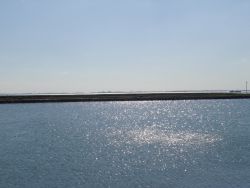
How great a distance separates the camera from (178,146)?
46.1 metres

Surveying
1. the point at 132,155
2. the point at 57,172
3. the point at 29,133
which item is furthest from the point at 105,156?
the point at 29,133

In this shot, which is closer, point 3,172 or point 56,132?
point 3,172

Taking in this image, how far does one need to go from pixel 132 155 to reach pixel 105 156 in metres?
2.59

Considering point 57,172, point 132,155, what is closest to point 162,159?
point 132,155

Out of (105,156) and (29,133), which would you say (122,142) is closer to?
(105,156)

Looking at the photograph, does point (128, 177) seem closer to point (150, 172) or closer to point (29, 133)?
point (150, 172)

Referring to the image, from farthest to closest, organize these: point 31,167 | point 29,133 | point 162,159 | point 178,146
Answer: point 29,133, point 178,146, point 162,159, point 31,167

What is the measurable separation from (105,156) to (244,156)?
505 inches

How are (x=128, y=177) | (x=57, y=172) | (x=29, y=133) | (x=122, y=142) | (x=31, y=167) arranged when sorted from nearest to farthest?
(x=128, y=177) → (x=57, y=172) → (x=31, y=167) → (x=122, y=142) → (x=29, y=133)

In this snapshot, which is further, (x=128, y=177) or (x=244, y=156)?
(x=244, y=156)

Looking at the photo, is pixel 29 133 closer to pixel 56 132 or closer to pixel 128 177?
pixel 56 132

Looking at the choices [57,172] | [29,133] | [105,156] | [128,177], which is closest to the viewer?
[128,177]

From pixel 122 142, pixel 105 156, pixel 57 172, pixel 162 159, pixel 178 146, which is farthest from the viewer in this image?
pixel 122 142

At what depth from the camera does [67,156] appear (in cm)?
4034
